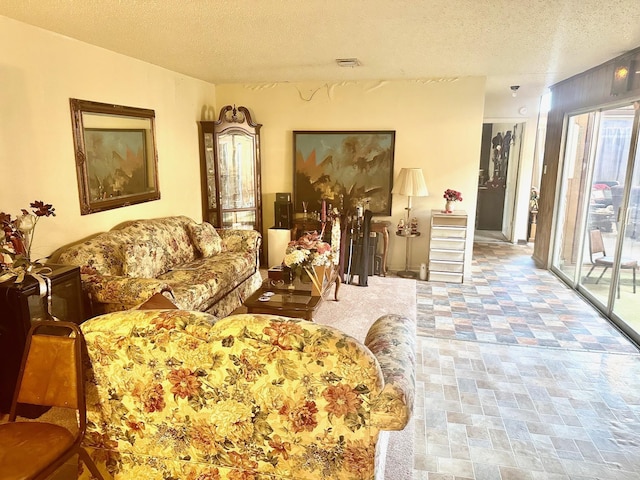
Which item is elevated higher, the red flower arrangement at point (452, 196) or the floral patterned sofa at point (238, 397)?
the red flower arrangement at point (452, 196)

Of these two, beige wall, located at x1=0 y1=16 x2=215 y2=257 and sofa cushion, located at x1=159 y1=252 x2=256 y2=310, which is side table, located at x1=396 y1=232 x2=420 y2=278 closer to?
sofa cushion, located at x1=159 y1=252 x2=256 y2=310

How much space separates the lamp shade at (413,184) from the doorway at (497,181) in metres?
3.35

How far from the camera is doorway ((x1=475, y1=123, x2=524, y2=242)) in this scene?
841 centimetres

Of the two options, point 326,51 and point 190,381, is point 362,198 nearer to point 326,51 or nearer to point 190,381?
Result: point 326,51

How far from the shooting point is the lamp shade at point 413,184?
18.0ft

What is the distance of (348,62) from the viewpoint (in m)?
4.42

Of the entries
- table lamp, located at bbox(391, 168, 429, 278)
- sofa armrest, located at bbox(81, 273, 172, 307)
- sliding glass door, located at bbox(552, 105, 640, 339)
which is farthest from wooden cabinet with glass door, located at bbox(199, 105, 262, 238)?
sliding glass door, located at bbox(552, 105, 640, 339)

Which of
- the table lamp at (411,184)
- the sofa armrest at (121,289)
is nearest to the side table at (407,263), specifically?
the table lamp at (411,184)

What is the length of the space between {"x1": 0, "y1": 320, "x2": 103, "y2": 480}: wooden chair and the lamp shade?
4.37 m

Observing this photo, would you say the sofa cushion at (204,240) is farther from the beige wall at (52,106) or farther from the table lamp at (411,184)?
the table lamp at (411,184)

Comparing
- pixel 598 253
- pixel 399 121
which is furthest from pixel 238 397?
pixel 399 121

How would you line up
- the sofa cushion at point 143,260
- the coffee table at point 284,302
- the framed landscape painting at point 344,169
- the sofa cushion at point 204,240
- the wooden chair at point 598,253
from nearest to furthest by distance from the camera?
the coffee table at point 284,302 < the sofa cushion at point 143,260 < the wooden chair at point 598,253 < the sofa cushion at point 204,240 < the framed landscape painting at point 344,169

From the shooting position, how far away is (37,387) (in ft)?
6.08

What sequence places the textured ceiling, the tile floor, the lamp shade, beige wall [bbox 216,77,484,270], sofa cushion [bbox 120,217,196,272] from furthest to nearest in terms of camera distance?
beige wall [bbox 216,77,484,270]
the lamp shade
sofa cushion [bbox 120,217,196,272]
the textured ceiling
the tile floor
